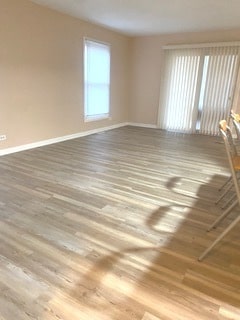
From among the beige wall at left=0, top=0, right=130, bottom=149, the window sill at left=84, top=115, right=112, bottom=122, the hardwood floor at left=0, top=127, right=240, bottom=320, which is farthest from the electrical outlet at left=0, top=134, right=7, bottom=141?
the window sill at left=84, top=115, right=112, bottom=122

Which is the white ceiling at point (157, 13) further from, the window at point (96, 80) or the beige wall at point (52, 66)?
the window at point (96, 80)

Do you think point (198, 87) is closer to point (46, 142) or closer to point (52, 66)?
point (52, 66)

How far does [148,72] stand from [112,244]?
605 centimetres

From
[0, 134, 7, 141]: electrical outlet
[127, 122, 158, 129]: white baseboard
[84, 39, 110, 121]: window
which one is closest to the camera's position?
[0, 134, 7, 141]: electrical outlet

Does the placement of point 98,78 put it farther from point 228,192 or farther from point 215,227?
point 215,227

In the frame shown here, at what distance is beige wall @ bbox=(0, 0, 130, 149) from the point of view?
3979 millimetres

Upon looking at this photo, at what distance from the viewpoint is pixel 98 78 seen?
6.11 metres

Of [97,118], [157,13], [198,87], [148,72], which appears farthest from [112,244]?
[148,72]

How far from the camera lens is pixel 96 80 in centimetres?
605

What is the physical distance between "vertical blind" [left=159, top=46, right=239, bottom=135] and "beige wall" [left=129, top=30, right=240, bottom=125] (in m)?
0.24

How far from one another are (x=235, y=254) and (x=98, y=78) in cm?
525

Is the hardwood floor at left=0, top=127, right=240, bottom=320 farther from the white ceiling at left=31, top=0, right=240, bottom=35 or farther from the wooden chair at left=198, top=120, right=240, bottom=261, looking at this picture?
the white ceiling at left=31, top=0, right=240, bottom=35

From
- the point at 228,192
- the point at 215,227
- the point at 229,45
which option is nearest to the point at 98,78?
the point at 229,45

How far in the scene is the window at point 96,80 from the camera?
5.67m
